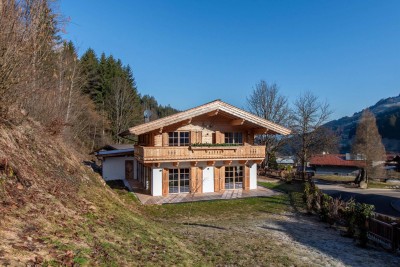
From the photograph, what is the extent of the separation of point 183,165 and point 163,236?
13.1 metres

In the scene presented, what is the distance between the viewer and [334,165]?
58.6 metres

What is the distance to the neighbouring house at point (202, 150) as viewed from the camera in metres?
21.3

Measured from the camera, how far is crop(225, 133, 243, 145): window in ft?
79.6

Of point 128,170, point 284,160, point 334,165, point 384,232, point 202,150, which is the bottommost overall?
point 384,232

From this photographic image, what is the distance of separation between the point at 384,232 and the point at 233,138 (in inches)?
525

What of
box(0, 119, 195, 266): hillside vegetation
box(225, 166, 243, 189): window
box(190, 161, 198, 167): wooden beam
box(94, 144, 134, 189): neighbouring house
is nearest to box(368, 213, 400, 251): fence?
box(0, 119, 195, 266): hillside vegetation

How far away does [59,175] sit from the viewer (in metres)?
10.2

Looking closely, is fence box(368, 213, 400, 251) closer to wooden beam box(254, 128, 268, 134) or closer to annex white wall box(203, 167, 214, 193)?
wooden beam box(254, 128, 268, 134)

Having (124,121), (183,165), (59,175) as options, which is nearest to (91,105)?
(124,121)

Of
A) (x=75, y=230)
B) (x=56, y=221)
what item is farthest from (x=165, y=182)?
A: (x=56, y=221)

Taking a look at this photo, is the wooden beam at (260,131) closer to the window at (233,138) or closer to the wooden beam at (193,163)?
the window at (233,138)

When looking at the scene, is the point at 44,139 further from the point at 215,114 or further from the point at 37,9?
the point at 215,114

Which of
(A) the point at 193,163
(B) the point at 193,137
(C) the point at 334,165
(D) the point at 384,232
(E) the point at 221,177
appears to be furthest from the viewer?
(C) the point at 334,165

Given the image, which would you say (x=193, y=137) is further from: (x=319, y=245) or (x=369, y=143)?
(x=369, y=143)
